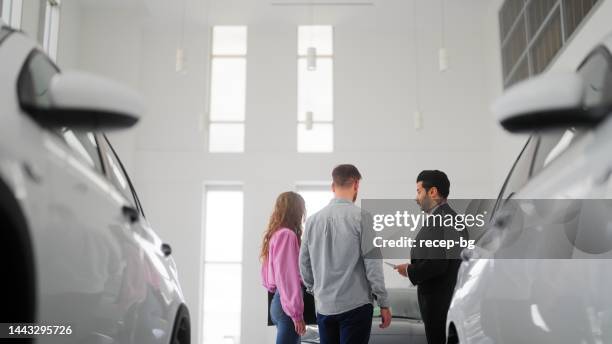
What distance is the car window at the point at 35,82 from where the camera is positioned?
4.00ft

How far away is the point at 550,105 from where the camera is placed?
126 centimetres

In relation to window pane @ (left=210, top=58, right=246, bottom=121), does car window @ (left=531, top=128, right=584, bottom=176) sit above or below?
below

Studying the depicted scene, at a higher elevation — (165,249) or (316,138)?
(316,138)

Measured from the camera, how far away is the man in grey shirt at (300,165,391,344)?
323 centimetres

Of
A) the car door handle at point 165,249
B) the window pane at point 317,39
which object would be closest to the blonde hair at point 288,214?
the car door handle at point 165,249

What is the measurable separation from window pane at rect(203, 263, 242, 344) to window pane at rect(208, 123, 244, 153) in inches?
80.4

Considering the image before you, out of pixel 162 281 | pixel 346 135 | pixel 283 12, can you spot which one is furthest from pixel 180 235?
pixel 162 281

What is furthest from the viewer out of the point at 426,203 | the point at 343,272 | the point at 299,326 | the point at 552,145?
the point at 299,326

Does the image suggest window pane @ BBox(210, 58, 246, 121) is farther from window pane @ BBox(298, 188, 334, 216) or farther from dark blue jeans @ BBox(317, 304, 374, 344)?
dark blue jeans @ BBox(317, 304, 374, 344)

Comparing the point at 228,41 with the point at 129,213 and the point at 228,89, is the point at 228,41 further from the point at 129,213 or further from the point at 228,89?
the point at 129,213

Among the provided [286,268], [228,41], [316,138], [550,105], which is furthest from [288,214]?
[228,41]

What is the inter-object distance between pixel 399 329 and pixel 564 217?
3131mm

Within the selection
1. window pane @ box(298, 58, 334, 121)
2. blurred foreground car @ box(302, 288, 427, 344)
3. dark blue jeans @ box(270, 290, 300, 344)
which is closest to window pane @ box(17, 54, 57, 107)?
dark blue jeans @ box(270, 290, 300, 344)

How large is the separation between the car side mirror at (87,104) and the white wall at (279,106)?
32.5ft
